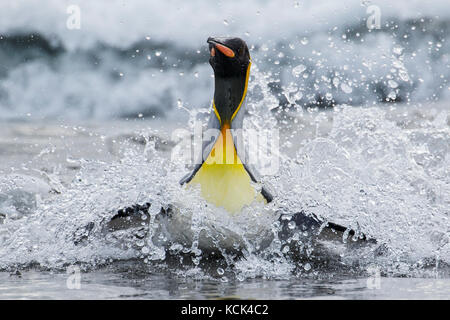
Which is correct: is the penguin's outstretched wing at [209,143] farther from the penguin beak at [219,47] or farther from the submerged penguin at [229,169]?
the penguin beak at [219,47]

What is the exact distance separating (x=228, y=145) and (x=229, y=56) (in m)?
0.60

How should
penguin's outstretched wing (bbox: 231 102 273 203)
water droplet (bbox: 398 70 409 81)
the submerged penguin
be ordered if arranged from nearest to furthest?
1. the submerged penguin
2. penguin's outstretched wing (bbox: 231 102 273 203)
3. water droplet (bbox: 398 70 409 81)

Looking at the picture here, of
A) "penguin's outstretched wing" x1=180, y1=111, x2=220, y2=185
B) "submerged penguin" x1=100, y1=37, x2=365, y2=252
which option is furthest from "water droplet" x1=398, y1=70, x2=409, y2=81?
"penguin's outstretched wing" x1=180, y1=111, x2=220, y2=185

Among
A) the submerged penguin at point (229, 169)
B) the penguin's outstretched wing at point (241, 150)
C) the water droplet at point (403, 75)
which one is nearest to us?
the submerged penguin at point (229, 169)

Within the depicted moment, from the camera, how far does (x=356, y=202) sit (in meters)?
4.28

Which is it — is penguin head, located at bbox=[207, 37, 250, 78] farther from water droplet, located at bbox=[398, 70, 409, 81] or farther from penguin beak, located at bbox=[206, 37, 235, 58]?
water droplet, located at bbox=[398, 70, 409, 81]

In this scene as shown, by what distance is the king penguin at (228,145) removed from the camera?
3988mm

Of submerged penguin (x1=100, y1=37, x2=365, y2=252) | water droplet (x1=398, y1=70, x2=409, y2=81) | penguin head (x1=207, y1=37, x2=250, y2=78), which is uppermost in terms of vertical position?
water droplet (x1=398, y1=70, x2=409, y2=81)

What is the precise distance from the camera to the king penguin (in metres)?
3.99

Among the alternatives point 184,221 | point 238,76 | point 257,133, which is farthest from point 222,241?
point 257,133

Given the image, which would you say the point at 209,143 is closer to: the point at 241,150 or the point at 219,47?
the point at 241,150

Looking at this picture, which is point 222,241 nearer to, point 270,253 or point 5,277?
point 270,253

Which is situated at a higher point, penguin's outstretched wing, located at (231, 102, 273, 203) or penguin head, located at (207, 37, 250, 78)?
penguin head, located at (207, 37, 250, 78)

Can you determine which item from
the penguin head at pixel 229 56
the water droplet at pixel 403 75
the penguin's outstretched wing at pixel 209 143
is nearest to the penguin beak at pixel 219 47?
the penguin head at pixel 229 56
